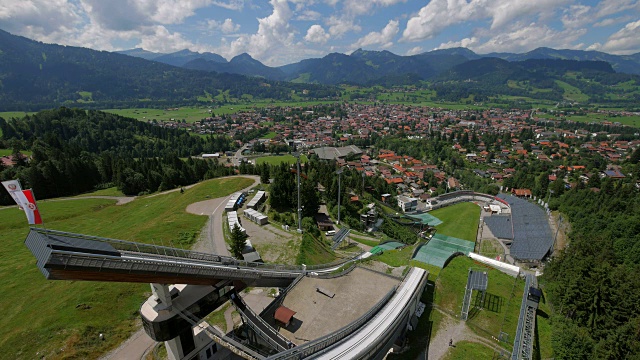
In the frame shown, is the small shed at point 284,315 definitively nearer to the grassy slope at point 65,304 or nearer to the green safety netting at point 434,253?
the grassy slope at point 65,304

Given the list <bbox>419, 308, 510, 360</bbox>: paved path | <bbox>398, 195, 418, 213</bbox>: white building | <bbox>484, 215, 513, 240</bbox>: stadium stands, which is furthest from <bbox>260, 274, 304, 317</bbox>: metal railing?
<bbox>398, 195, 418, 213</bbox>: white building

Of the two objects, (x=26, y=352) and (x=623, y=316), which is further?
(x=623, y=316)

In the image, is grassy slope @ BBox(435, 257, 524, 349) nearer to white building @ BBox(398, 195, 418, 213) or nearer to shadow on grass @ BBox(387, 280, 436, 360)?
shadow on grass @ BBox(387, 280, 436, 360)

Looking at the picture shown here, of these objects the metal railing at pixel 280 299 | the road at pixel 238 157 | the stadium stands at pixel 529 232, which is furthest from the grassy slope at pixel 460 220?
the road at pixel 238 157

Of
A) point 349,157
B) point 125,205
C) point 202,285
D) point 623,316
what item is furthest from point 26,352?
point 349,157

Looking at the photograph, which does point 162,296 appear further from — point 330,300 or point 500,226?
point 500,226

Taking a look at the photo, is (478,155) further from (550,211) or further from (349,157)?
(550,211)
